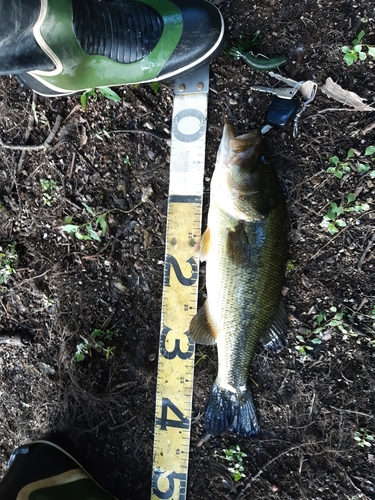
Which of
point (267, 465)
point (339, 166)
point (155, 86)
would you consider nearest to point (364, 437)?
point (267, 465)

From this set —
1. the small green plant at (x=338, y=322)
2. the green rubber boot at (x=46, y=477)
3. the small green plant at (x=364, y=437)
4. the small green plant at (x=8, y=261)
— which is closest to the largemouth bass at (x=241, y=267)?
the small green plant at (x=338, y=322)

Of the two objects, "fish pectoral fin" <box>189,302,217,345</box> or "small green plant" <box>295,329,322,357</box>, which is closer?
"fish pectoral fin" <box>189,302,217,345</box>

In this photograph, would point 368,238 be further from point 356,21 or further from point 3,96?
point 3,96

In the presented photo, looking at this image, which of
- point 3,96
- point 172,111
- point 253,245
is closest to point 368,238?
point 253,245

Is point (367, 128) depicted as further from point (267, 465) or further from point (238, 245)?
point (267, 465)

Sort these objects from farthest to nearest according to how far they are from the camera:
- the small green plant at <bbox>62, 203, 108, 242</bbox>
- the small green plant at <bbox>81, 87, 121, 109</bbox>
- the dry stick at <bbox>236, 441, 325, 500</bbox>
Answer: the small green plant at <bbox>62, 203, 108, 242</bbox>
the small green plant at <bbox>81, 87, 121, 109</bbox>
the dry stick at <bbox>236, 441, 325, 500</bbox>

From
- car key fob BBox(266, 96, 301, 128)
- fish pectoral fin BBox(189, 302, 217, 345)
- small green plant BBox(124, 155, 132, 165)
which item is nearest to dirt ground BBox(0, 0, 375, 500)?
small green plant BBox(124, 155, 132, 165)

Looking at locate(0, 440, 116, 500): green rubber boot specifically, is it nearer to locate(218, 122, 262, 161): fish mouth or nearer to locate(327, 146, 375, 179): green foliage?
locate(218, 122, 262, 161): fish mouth
